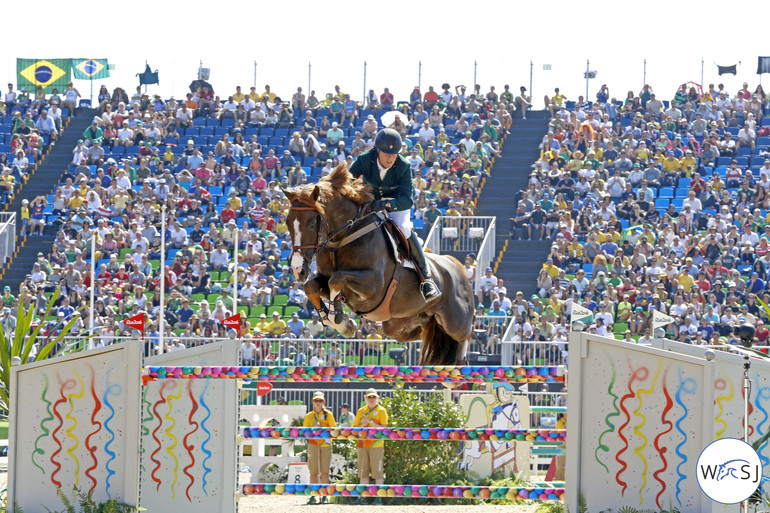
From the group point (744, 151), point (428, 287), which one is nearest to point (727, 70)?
point (744, 151)

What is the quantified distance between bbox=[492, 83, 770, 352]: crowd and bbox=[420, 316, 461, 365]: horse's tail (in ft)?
27.2

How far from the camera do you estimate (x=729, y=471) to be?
584 cm

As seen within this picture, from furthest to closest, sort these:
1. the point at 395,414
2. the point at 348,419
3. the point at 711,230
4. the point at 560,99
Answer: the point at 560,99
the point at 711,230
the point at 348,419
the point at 395,414

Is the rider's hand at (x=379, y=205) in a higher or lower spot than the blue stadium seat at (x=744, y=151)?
lower

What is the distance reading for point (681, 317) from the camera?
64.0ft

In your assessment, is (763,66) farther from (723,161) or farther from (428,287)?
(428,287)

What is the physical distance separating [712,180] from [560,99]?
6.96 meters

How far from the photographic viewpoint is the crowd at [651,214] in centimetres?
→ 1994

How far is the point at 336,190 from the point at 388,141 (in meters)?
0.63

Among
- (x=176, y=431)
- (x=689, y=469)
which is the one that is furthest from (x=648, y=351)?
(x=176, y=431)

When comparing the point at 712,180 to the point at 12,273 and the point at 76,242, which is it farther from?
the point at 12,273

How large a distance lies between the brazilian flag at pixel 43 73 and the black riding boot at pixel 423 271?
26.2 metres

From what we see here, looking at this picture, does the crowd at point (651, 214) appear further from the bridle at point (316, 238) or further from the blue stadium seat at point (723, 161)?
the bridle at point (316, 238)

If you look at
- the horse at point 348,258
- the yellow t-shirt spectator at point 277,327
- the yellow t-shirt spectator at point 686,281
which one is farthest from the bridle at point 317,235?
the yellow t-shirt spectator at point 686,281
